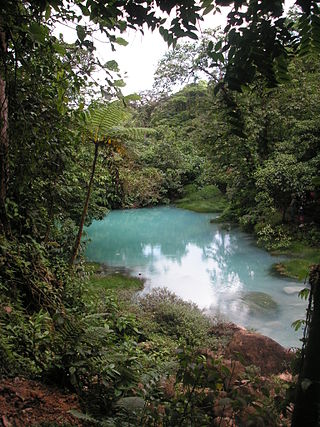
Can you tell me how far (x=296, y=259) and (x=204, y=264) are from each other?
1.91 m

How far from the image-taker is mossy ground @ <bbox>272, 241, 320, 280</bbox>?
267 inches

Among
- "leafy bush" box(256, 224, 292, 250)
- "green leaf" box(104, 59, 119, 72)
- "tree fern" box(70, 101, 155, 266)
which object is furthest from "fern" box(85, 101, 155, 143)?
"leafy bush" box(256, 224, 292, 250)

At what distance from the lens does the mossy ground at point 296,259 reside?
22.3 feet

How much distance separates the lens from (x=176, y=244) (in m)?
9.83

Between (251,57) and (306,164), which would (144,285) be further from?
(251,57)

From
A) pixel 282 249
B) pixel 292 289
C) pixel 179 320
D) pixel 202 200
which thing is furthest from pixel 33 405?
pixel 202 200

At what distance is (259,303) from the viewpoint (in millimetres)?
5496

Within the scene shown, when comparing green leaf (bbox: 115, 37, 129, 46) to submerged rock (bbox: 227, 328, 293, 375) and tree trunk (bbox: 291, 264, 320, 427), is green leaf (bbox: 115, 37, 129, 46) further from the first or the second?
submerged rock (bbox: 227, 328, 293, 375)

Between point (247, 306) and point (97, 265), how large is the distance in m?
3.44

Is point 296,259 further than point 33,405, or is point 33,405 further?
point 296,259

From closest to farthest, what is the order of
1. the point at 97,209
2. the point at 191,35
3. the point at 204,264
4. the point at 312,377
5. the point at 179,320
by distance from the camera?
the point at 312,377
the point at 191,35
the point at 179,320
the point at 97,209
the point at 204,264

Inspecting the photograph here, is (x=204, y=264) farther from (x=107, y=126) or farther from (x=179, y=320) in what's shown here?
(x=107, y=126)

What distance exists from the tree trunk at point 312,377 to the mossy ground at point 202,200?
47.7ft

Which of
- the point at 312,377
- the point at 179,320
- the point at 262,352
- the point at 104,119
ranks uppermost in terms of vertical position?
the point at 104,119
